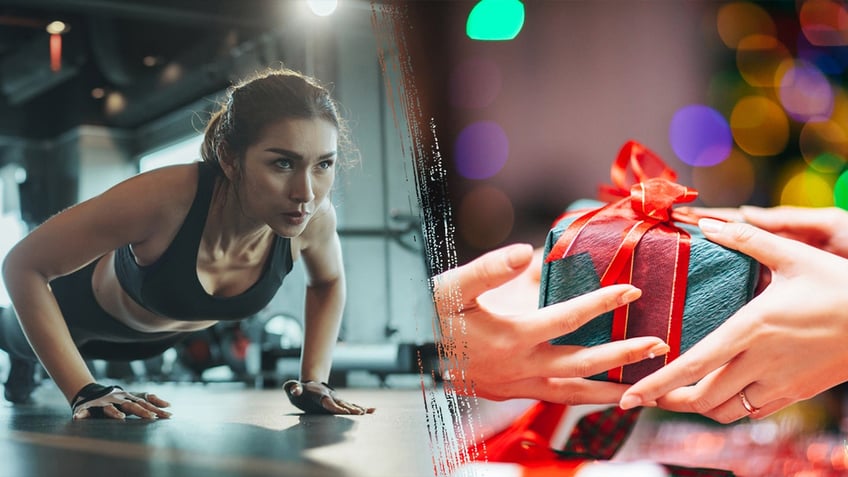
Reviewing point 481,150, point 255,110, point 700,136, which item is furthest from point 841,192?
point 255,110

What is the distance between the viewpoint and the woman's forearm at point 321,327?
13.8 inches

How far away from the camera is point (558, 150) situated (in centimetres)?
63

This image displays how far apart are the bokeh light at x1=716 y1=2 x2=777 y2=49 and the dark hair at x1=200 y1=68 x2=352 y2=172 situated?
533mm

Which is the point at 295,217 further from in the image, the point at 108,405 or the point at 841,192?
the point at 841,192

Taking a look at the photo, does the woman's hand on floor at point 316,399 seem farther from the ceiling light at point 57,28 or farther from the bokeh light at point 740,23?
the bokeh light at point 740,23

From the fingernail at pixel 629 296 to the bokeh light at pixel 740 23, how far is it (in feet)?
1.58

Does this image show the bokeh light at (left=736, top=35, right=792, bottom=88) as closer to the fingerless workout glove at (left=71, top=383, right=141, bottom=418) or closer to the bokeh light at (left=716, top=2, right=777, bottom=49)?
the bokeh light at (left=716, top=2, right=777, bottom=49)

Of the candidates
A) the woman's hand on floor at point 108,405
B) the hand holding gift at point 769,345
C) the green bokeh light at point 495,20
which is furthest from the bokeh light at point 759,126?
the woman's hand on floor at point 108,405

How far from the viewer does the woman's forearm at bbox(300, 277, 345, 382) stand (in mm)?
350

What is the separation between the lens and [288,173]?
328mm

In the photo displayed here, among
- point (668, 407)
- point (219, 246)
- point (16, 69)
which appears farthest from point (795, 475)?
point (16, 69)

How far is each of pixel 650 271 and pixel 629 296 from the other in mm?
21

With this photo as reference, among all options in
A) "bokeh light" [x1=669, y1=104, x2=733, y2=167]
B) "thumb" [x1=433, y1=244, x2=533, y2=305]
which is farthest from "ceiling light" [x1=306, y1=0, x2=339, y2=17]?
"bokeh light" [x1=669, y1=104, x2=733, y2=167]

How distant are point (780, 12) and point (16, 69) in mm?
717
